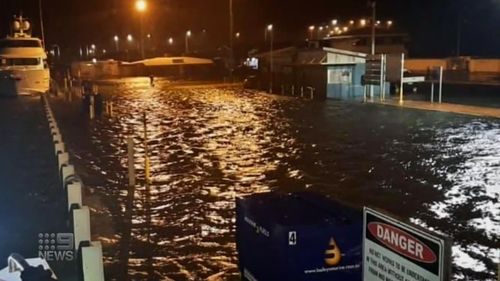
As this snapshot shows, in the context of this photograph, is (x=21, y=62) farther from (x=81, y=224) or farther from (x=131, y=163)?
(x=81, y=224)

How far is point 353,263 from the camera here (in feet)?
15.8

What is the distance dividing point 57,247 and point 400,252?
4831 mm

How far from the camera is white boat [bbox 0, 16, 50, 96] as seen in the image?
3794 centimetres

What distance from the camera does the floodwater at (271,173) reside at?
819 centimetres

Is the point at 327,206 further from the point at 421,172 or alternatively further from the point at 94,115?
the point at 94,115

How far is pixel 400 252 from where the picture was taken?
3.66m

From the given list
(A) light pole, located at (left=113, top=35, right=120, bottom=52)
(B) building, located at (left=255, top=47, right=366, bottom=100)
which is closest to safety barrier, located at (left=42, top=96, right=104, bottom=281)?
(B) building, located at (left=255, top=47, right=366, bottom=100)

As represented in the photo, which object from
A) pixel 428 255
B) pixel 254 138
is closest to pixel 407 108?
pixel 254 138

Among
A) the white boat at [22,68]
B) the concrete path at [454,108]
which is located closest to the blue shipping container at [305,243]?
the concrete path at [454,108]

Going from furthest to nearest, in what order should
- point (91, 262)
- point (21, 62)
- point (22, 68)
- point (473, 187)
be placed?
point (21, 62) < point (22, 68) < point (473, 187) < point (91, 262)

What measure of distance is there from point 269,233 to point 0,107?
2844cm

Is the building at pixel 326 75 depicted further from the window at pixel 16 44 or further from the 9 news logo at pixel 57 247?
the 9 news logo at pixel 57 247

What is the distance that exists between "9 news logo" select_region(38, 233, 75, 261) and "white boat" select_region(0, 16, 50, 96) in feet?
106

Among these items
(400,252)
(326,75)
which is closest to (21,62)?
(326,75)
